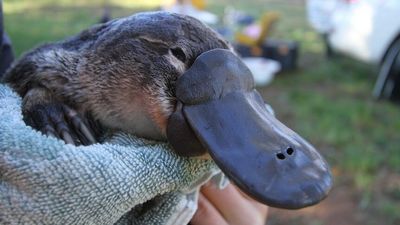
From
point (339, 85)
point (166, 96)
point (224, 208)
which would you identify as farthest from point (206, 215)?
point (339, 85)

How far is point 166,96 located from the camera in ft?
1.98

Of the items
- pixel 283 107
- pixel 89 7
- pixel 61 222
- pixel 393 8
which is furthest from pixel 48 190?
pixel 89 7

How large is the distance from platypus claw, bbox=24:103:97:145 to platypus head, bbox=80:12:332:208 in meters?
0.03

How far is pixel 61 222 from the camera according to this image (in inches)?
19.1

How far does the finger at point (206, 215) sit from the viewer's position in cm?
75

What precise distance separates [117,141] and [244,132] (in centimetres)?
13

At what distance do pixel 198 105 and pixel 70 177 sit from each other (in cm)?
15

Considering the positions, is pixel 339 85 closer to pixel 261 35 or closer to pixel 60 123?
pixel 261 35

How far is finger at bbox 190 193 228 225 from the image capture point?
0.75 metres

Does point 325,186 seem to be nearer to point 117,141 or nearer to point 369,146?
point 117,141

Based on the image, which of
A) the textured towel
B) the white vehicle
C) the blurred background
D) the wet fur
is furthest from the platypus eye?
the white vehicle

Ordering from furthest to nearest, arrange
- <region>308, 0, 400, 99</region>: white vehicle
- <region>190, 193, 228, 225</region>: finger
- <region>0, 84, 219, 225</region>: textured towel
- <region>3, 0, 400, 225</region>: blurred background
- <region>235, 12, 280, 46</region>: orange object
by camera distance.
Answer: <region>235, 12, 280, 46</region>: orange object
<region>308, 0, 400, 99</region>: white vehicle
<region>3, 0, 400, 225</region>: blurred background
<region>190, 193, 228, 225</region>: finger
<region>0, 84, 219, 225</region>: textured towel

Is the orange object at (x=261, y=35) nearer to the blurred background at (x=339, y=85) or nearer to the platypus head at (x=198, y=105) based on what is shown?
the blurred background at (x=339, y=85)

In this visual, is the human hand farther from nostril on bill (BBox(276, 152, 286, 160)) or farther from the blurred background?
the blurred background
